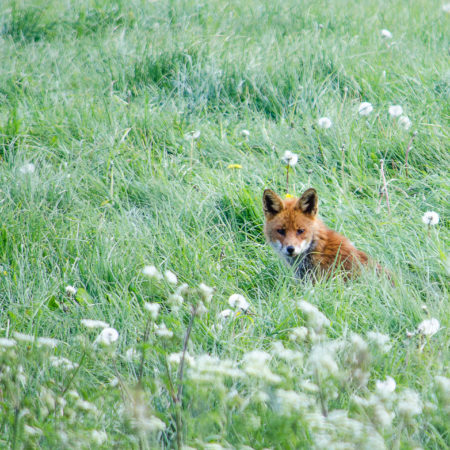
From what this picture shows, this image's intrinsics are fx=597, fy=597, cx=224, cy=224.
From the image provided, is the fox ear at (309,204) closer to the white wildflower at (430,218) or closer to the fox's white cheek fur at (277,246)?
the fox's white cheek fur at (277,246)

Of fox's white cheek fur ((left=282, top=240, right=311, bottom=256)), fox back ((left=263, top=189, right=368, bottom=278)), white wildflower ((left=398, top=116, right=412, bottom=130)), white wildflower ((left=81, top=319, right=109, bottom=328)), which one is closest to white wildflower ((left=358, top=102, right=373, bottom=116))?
white wildflower ((left=398, top=116, right=412, bottom=130))

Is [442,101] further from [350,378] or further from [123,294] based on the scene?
[350,378]

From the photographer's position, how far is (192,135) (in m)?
5.15

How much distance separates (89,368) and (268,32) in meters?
5.25

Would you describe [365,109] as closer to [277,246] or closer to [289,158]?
[289,158]

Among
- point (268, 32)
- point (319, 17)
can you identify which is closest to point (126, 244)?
point (268, 32)

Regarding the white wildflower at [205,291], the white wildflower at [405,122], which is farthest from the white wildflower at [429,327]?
the white wildflower at [405,122]

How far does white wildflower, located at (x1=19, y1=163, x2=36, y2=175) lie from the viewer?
4.55 metres

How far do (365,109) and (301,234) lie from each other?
1.56 metres

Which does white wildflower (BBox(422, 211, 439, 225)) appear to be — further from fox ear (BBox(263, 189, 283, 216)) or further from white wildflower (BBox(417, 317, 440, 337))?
white wildflower (BBox(417, 317, 440, 337))

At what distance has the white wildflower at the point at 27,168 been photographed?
4549 millimetres

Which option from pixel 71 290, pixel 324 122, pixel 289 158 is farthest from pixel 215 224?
pixel 324 122

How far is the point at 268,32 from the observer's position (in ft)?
23.0

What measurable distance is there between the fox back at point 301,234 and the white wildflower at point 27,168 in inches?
72.8
